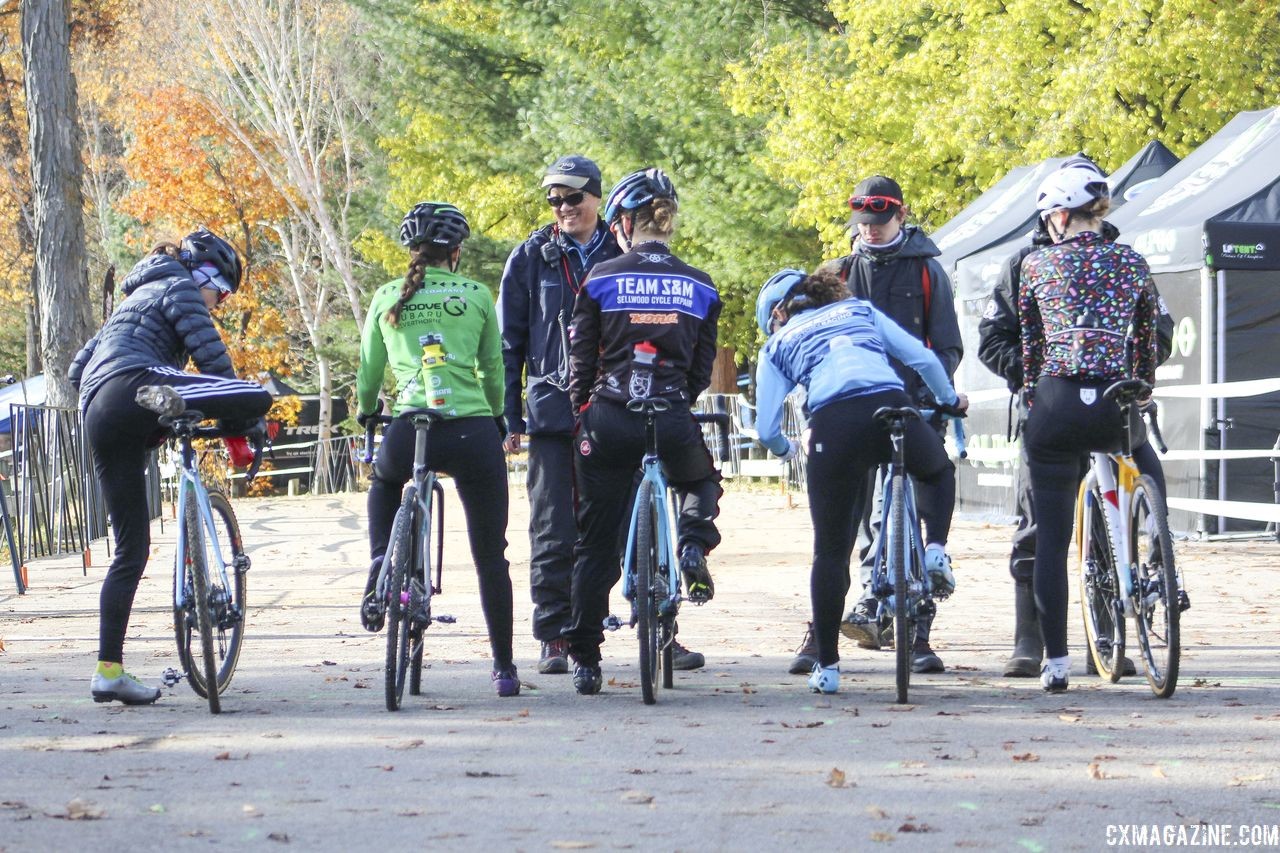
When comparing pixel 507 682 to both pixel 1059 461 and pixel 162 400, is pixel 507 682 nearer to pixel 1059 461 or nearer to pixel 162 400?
pixel 162 400

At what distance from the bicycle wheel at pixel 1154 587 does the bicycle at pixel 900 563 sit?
761 millimetres

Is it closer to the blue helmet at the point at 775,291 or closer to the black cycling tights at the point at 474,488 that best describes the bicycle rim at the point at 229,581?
the black cycling tights at the point at 474,488

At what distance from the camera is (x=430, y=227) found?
25.2ft

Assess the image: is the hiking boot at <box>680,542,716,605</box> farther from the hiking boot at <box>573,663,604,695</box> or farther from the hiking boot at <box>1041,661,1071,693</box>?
the hiking boot at <box>1041,661,1071,693</box>

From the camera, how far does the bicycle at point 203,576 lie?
7.35 metres

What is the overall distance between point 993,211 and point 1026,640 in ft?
43.6

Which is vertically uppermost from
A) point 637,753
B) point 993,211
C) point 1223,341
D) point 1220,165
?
point 993,211

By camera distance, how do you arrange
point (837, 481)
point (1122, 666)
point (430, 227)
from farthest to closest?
point (1122, 666) < point (430, 227) < point (837, 481)

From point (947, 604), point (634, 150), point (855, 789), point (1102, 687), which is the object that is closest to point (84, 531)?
point (947, 604)

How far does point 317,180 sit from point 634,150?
954cm

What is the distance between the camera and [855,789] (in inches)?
222

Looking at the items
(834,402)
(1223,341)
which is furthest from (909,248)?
(1223,341)

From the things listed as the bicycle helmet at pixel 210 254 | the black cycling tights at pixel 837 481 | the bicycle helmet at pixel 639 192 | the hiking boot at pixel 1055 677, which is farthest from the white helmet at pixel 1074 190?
the bicycle helmet at pixel 210 254

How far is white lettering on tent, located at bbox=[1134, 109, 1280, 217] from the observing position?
16.1 meters
